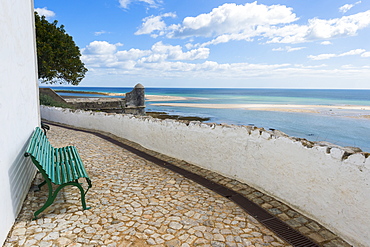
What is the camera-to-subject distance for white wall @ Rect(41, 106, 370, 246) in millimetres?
2898

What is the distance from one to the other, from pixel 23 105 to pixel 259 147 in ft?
12.8

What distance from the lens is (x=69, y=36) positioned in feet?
71.7

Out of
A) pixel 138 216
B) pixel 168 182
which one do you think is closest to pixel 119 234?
pixel 138 216

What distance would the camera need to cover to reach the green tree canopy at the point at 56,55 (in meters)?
17.8

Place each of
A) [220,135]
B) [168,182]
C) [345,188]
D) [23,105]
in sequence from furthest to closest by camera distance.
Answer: [220,135]
[168,182]
[23,105]
[345,188]

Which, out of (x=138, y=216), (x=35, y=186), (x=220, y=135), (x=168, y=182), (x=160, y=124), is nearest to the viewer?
(x=138, y=216)

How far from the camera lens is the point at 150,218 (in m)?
3.43

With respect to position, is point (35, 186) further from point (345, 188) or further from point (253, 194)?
point (345, 188)

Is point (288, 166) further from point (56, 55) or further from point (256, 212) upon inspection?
point (56, 55)

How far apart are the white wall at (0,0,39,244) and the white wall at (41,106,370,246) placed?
3.14 m

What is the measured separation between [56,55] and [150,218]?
19.2 meters

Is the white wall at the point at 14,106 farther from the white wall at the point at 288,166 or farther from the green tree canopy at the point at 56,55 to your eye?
the green tree canopy at the point at 56,55

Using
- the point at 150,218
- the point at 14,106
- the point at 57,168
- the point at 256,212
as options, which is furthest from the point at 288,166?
the point at 14,106

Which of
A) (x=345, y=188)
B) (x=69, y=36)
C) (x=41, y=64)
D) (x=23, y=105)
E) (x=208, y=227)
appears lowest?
(x=208, y=227)
